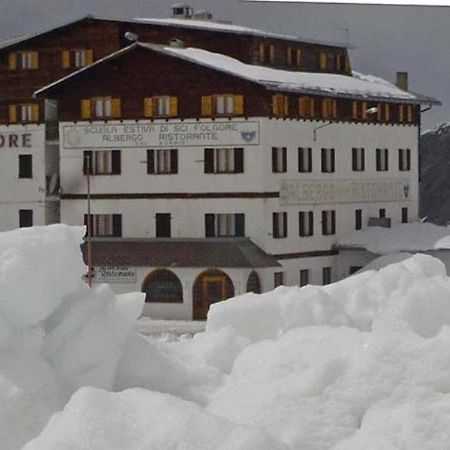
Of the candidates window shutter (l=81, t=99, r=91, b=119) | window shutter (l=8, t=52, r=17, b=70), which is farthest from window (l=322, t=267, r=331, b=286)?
window shutter (l=8, t=52, r=17, b=70)

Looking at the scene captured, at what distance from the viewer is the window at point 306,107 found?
37.3ft

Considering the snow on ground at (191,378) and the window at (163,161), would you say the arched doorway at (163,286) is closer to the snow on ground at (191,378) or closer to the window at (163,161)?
the window at (163,161)

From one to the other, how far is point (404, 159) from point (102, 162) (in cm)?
294

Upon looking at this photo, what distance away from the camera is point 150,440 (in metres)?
2.72

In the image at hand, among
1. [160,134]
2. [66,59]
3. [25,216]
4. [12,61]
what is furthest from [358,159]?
[12,61]

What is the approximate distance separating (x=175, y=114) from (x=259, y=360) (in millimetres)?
7860

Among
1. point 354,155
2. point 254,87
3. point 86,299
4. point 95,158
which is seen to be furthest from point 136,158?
point 86,299

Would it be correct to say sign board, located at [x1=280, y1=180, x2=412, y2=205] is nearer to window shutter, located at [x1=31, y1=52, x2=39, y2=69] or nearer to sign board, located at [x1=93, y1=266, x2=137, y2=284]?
sign board, located at [x1=93, y1=266, x2=137, y2=284]

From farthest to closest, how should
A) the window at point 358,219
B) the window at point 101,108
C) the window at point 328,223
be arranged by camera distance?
the window at point 358,219
the window at point 328,223
the window at point 101,108

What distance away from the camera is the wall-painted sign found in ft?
36.8

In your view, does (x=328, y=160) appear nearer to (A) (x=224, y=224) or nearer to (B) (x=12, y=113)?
(A) (x=224, y=224)

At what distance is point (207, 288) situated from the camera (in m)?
11.3

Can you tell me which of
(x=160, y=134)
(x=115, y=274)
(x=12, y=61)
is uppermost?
(x=12, y=61)

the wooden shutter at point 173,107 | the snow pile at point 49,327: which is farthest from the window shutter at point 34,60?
the snow pile at point 49,327
